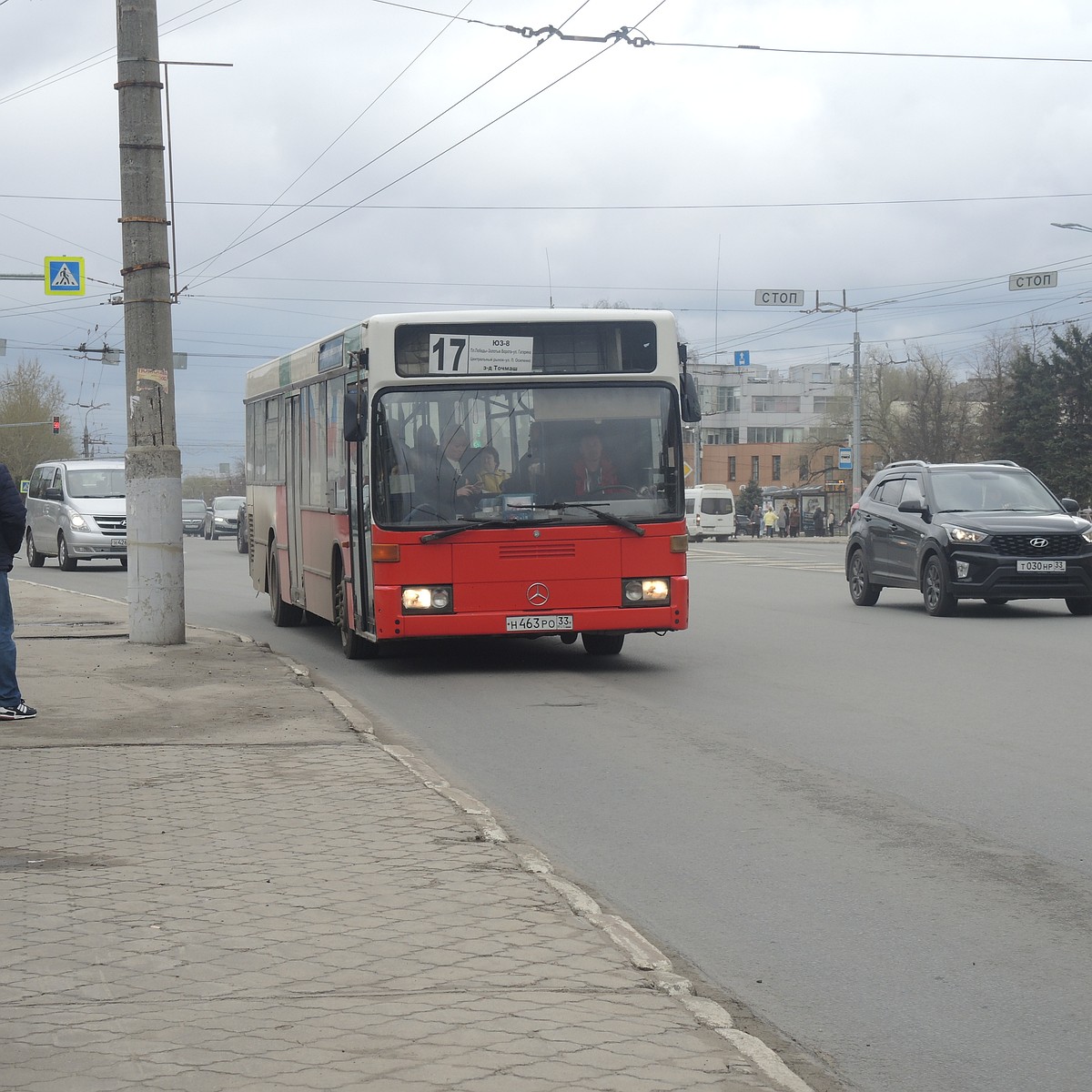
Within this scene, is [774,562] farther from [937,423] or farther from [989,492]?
[937,423]

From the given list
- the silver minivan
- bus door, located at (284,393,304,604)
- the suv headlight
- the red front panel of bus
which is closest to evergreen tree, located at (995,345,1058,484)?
the silver minivan

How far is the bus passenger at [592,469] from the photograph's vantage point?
13.2 metres

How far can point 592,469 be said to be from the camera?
1328 cm

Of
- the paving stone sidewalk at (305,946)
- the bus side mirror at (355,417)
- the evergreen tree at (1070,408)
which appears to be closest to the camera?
the paving stone sidewalk at (305,946)

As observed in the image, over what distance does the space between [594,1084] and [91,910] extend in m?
2.31

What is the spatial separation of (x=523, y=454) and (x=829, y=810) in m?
5.93

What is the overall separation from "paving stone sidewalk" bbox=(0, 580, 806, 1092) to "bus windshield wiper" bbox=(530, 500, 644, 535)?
14.6ft

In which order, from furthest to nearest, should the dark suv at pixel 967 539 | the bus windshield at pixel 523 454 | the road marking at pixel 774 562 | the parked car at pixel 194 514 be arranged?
1. the parked car at pixel 194 514
2. the road marking at pixel 774 562
3. the dark suv at pixel 967 539
4. the bus windshield at pixel 523 454

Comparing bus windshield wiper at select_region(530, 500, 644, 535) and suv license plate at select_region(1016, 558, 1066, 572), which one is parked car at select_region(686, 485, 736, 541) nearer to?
suv license plate at select_region(1016, 558, 1066, 572)

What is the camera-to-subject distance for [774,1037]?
175 inches

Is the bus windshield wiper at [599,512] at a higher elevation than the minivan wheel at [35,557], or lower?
higher

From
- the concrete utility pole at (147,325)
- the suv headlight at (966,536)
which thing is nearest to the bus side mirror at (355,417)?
the concrete utility pole at (147,325)

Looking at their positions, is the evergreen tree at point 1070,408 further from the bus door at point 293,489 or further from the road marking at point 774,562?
the bus door at point 293,489

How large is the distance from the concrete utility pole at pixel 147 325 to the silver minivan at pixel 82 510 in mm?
18805
